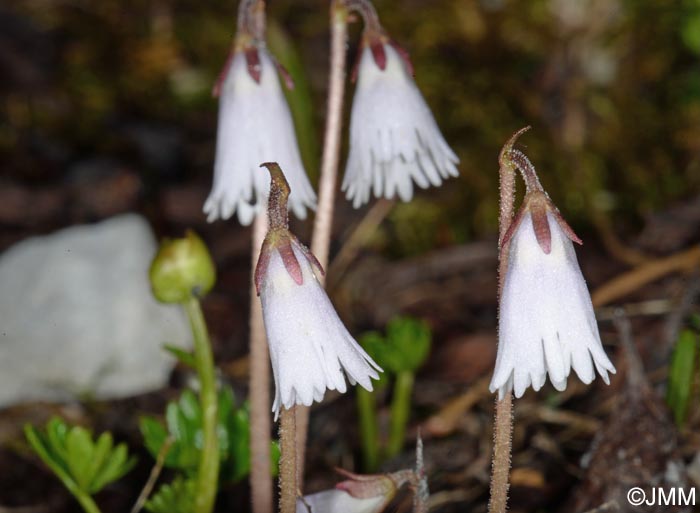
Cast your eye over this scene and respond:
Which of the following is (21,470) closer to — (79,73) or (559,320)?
(559,320)

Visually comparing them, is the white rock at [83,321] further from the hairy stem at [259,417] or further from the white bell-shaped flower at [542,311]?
the white bell-shaped flower at [542,311]

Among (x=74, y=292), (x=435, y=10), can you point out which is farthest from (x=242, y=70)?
(x=435, y=10)

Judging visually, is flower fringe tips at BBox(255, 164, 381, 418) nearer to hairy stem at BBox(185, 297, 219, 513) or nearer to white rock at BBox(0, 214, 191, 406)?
hairy stem at BBox(185, 297, 219, 513)

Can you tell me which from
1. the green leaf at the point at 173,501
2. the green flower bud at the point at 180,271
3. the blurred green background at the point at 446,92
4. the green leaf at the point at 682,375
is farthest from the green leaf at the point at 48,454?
the blurred green background at the point at 446,92

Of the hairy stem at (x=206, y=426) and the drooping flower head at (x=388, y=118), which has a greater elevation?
the drooping flower head at (x=388, y=118)

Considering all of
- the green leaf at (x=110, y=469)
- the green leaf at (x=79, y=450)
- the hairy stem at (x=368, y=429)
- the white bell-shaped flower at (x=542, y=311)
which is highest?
the white bell-shaped flower at (x=542, y=311)

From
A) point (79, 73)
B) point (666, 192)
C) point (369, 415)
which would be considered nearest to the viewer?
point (369, 415)
